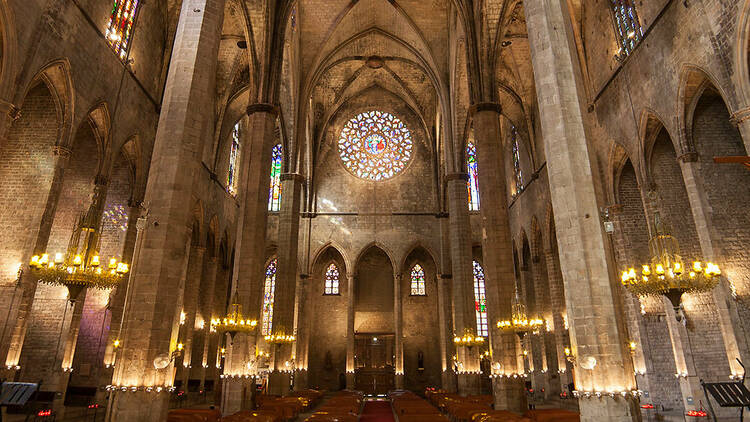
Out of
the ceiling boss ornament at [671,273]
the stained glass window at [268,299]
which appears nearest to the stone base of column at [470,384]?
the ceiling boss ornament at [671,273]

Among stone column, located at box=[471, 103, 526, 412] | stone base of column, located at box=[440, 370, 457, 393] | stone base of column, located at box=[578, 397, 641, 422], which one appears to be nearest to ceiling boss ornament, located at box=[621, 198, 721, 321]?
stone base of column, located at box=[578, 397, 641, 422]

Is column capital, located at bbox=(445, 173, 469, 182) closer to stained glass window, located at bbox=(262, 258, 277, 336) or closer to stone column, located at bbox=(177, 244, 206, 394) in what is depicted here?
stone column, located at bbox=(177, 244, 206, 394)

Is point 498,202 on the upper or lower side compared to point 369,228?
lower

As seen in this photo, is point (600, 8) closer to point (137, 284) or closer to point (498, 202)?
point (498, 202)

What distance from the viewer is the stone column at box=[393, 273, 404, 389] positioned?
92.4 feet

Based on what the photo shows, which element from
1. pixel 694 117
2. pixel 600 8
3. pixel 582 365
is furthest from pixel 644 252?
pixel 582 365

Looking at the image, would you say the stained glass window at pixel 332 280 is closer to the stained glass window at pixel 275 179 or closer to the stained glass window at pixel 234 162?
the stained glass window at pixel 275 179

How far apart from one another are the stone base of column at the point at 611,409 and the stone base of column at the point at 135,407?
7.47 metres

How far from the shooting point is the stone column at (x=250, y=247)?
46.6 feet

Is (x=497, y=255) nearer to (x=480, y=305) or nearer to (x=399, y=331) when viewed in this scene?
(x=399, y=331)

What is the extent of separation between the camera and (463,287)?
20891mm

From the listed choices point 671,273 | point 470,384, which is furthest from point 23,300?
point 470,384

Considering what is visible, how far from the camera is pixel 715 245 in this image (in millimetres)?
10906

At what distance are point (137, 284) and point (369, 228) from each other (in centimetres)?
2256
